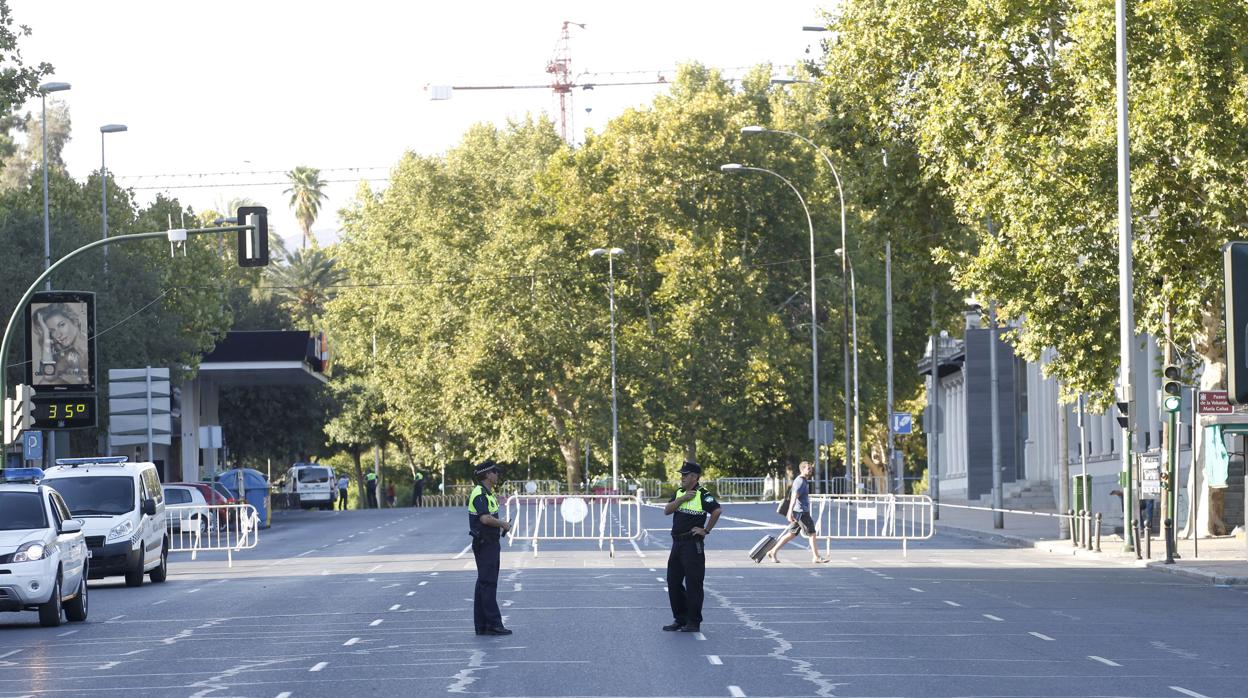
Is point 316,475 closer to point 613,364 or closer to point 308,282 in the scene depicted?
point 613,364

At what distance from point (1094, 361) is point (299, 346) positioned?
4636cm

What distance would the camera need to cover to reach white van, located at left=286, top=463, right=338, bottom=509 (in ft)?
306

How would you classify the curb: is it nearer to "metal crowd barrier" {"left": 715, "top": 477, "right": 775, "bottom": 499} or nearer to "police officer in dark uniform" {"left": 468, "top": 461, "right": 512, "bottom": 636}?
"police officer in dark uniform" {"left": 468, "top": 461, "right": 512, "bottom": 636}

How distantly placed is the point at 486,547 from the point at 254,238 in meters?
17.7

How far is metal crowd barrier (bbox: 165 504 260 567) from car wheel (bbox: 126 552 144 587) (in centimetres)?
585

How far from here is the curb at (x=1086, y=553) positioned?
27.8 metres

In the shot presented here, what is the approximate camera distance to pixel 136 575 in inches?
1212

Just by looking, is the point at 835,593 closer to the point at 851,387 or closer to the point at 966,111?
the point at 966,111

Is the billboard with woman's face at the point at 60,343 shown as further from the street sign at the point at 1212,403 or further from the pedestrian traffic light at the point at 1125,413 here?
the street sign at the point at 1212,403

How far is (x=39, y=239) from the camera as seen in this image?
59000mm

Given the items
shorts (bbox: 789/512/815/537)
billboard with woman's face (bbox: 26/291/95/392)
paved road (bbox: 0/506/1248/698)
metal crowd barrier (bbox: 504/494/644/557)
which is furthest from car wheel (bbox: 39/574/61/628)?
billboard with woman's face (bbox: 26/291/95/392)

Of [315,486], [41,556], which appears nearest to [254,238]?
[41,556]

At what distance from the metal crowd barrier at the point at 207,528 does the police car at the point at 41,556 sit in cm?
1326

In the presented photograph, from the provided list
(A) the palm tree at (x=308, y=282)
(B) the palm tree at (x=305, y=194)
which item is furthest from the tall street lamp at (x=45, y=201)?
(B) the palm tree at (x=305, y=194)
